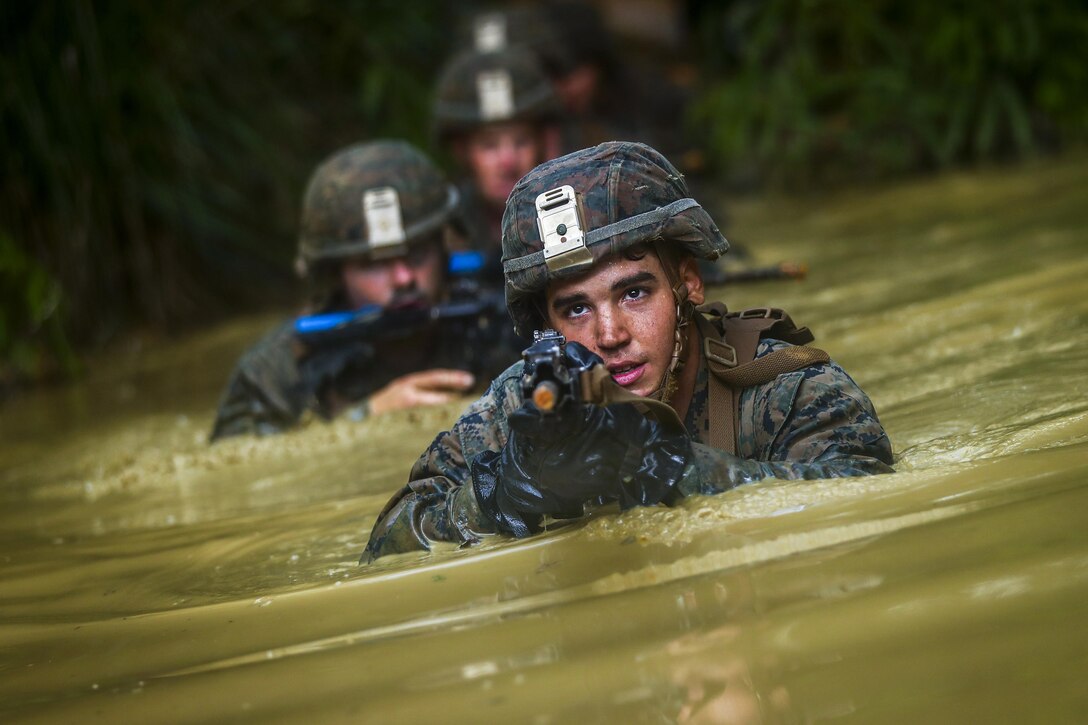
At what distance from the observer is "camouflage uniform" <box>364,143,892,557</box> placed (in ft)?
10.3

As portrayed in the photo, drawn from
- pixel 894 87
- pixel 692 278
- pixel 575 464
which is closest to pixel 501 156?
pixel 894 87

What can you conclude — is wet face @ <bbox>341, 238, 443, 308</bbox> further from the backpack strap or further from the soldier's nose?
the backpack strap

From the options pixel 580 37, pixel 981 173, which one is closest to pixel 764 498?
pixel 981 173

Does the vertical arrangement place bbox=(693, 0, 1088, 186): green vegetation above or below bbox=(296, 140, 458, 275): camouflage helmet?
above

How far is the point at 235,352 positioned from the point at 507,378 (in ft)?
17.4

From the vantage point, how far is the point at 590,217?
3.21m

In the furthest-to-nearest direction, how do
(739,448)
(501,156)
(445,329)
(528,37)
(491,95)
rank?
(528,37), (491,95), (501,156), (445,329), (739,448)

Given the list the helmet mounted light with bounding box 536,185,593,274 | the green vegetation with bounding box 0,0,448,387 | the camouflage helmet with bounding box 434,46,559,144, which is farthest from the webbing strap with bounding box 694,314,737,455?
the green vegetation with bounding box 0,0,448,387

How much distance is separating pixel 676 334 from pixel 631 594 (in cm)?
85

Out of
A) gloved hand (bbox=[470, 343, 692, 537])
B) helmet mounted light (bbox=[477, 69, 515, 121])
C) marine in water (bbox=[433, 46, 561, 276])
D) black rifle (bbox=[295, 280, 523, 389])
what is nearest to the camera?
gloved hand (bbox=[470, 343, 692, 537])

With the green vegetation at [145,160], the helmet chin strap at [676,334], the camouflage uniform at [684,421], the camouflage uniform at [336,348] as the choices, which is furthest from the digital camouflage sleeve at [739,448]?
the green vegetation at [145,160]

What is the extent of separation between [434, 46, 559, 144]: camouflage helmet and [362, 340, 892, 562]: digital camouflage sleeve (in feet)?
17.2

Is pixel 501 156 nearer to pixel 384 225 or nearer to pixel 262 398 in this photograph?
pixel 384 225

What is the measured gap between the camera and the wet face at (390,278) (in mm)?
5941
